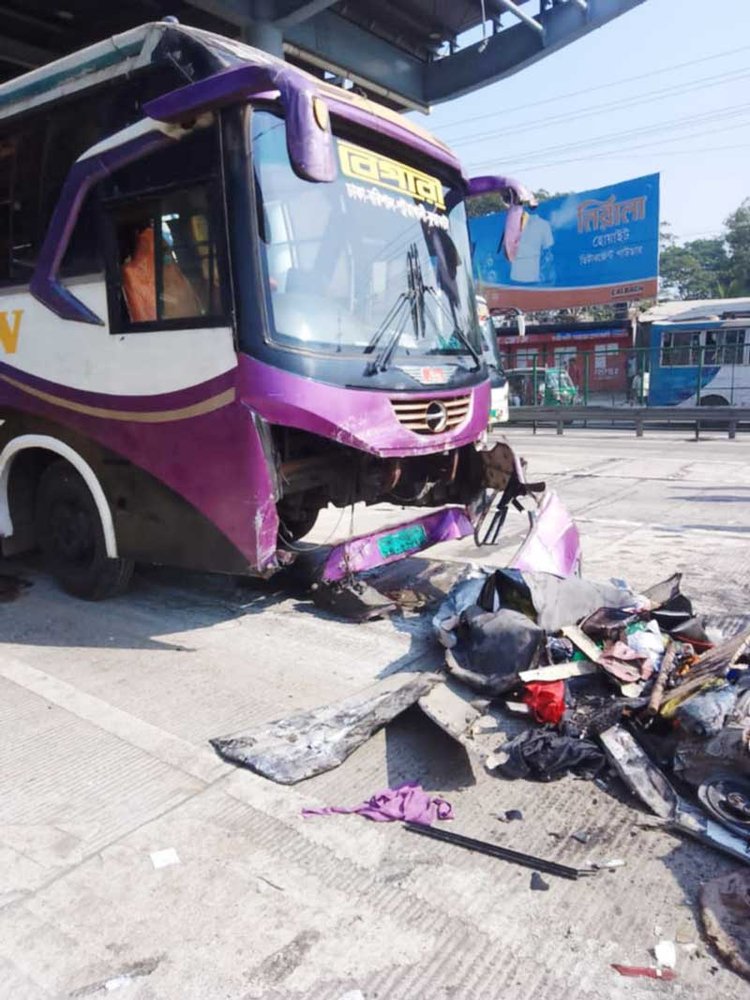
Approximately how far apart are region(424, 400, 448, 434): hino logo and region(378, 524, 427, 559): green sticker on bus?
0.90m

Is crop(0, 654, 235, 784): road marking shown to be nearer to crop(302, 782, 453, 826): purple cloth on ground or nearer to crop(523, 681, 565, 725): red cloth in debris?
crop(302, 782, 453, 826): purple cloth on ground

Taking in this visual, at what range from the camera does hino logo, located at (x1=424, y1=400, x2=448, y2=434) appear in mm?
5000

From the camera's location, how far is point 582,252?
28.2 metres

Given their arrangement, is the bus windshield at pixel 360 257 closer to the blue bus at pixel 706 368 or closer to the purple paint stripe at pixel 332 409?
the purple paint stripe at pixel 332 409

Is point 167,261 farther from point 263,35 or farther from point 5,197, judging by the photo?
point 263,35

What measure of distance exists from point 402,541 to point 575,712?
2.14 meters

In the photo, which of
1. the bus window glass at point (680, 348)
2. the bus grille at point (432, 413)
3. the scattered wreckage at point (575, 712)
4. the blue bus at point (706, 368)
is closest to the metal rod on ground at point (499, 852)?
the scattered wreckage at point (575, 712)

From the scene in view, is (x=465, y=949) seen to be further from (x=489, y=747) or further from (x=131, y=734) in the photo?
(x=131, y=734)

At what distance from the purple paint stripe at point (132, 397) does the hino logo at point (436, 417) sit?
53.5 inches

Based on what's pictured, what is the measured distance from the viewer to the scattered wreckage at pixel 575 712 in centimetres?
297

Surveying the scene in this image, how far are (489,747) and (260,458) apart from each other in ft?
6.65

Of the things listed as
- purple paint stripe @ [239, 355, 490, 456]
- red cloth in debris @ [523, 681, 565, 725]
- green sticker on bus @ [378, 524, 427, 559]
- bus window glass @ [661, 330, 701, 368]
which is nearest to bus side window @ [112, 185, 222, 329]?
purple paint stripe @ [239, 355, 490, 456]

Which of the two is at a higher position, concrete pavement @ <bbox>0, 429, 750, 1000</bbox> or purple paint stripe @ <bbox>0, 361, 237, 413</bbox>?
purple paint stripe @ <bbox>0, 361, 237, 413</bbox>

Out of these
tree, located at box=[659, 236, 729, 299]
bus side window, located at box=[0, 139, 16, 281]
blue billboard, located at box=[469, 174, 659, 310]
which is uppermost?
tree, located at box=[659, 236, 729, 299]
